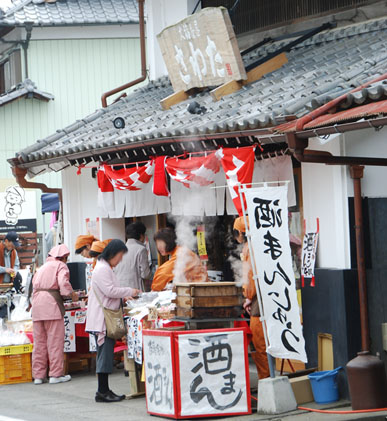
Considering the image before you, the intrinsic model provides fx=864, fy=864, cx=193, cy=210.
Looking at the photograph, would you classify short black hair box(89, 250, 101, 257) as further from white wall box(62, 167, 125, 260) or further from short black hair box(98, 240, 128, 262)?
white wall box(62, 167, 125, 260)

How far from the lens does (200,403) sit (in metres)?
10.2

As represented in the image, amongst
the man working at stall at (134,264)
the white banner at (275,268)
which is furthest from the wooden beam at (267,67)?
the white banner at (275,268)

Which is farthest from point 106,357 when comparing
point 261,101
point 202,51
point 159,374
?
point 202,51

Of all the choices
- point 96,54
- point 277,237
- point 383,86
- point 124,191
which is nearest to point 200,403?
point 277,237

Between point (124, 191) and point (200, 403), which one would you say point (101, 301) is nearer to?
point (200, 403)

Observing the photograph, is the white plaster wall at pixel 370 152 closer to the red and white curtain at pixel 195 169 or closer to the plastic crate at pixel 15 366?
the red and white curtain at pixel 195 169

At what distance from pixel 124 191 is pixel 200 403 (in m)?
5.95

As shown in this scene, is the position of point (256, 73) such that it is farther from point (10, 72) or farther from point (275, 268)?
point (10, 72)

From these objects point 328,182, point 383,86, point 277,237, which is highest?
point 383,86

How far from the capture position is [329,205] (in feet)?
37.6

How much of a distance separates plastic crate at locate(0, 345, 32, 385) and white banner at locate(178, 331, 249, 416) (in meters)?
4.66

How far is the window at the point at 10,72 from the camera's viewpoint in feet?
95.8

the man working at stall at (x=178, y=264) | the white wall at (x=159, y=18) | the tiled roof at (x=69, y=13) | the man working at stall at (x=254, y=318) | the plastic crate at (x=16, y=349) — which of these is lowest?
the plastic crate at (x=16, y=349)

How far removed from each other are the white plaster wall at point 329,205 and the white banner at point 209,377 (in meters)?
1.98
